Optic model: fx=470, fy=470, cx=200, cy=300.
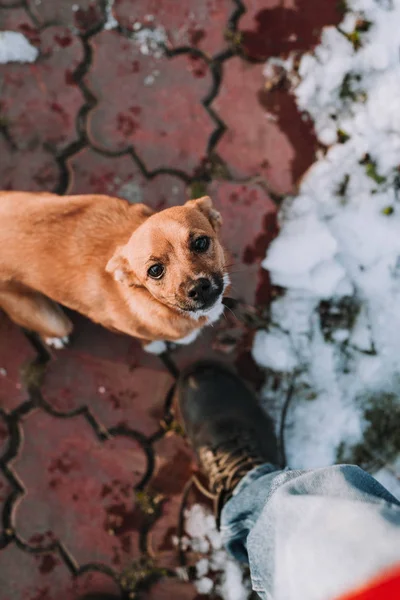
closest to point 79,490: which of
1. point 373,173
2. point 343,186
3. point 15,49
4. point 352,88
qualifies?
point 343,186

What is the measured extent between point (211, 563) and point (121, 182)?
8.05 feet

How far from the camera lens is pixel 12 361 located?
3023 mm

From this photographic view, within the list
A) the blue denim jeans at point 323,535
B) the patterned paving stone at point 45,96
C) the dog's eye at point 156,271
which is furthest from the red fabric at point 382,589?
the patterned paving stone at point 45,96

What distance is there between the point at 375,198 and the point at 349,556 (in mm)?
2213

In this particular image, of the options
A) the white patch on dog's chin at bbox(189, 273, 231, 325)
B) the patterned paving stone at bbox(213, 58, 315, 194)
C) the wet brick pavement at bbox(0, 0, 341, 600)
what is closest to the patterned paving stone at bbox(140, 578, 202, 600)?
the wet brick pavement at bbox(0, 0, 341, 600)

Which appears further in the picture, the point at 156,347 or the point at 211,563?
the point at 156,347

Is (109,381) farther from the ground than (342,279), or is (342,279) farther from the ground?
(342,279)

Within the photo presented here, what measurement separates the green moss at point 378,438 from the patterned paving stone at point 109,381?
120cm

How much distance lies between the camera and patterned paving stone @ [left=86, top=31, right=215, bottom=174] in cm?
310

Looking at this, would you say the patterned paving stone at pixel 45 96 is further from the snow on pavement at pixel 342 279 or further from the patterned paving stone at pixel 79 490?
the patterned paving stone at pixel 79 490

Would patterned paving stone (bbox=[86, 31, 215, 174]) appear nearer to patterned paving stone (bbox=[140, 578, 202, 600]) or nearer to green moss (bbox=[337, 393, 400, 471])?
green moss (bbox=[337, 393, 400, 471])

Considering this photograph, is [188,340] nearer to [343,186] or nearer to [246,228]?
[246,228]

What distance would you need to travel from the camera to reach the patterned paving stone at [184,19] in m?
3.12

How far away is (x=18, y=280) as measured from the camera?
241 centimetres
